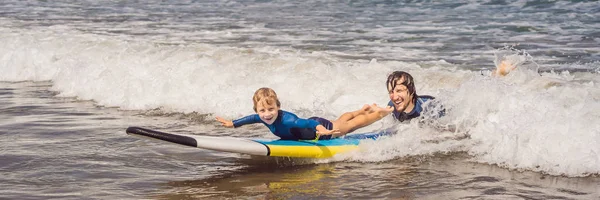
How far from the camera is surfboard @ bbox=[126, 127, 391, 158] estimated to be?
6.98 m

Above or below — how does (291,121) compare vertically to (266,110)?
below

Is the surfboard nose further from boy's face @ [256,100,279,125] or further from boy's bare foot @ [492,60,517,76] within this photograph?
boy's bare foot @ [492,60,517,76]

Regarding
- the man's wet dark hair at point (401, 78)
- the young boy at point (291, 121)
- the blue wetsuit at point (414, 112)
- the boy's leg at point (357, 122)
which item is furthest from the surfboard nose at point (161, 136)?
the blue wetsuit at point (414, 112)

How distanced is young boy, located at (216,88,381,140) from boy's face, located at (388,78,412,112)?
0.34m

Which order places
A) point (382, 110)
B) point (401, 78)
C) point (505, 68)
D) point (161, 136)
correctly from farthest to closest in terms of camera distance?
point (505, 68) < point (401, 78) < point (382, 110) < point (161, 136)

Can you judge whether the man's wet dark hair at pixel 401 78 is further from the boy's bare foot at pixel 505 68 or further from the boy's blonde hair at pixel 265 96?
the boy's bare foot at pixel 505 68

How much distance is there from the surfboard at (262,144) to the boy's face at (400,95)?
1.97 feet

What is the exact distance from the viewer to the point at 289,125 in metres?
7.57

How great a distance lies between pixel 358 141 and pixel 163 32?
491 inches

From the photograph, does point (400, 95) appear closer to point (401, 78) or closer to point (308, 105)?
point (401, 78)

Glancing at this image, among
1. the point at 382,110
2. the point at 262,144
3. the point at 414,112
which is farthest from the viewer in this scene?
the point at 414,112

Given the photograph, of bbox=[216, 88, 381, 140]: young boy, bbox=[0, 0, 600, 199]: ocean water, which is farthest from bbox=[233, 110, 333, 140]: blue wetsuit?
bbox=[0, 0, 600, 199]: ocean water

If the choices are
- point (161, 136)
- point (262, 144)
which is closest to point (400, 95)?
point (262, 144)

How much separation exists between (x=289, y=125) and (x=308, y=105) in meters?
2.64
